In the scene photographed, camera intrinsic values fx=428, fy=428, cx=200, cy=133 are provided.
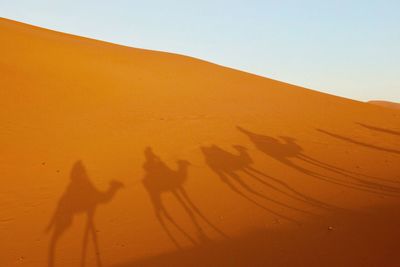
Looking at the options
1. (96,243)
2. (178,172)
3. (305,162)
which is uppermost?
(305,162)

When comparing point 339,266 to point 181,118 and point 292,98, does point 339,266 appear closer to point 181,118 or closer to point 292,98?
point 181,118

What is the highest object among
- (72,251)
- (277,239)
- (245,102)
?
(245,102)

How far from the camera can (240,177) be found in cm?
1009

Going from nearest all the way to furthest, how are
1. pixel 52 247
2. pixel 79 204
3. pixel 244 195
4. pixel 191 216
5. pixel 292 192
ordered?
pixel 52 247
pixel 191 216
pixel 79 204
pixel 244 195
pixel 292 192

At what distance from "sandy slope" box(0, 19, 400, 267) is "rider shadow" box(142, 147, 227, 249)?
1.6 inches

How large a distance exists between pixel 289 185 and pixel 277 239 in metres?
3.12

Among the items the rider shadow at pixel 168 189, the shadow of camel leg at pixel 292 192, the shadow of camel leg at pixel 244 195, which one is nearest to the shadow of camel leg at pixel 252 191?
the shadow of camel leg at pixel 244 195

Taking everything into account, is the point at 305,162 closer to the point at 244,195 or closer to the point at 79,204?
the point at 244,195

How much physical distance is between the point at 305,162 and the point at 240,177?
2.39 m

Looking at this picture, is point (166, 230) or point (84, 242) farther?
point (166, 230)

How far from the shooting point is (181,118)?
15.1 meters

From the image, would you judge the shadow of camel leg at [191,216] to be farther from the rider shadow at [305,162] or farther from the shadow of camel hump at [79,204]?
the rider shadow at [305,162]

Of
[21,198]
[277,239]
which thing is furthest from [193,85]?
[277,239]

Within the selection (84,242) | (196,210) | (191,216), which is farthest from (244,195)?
(84,242)
